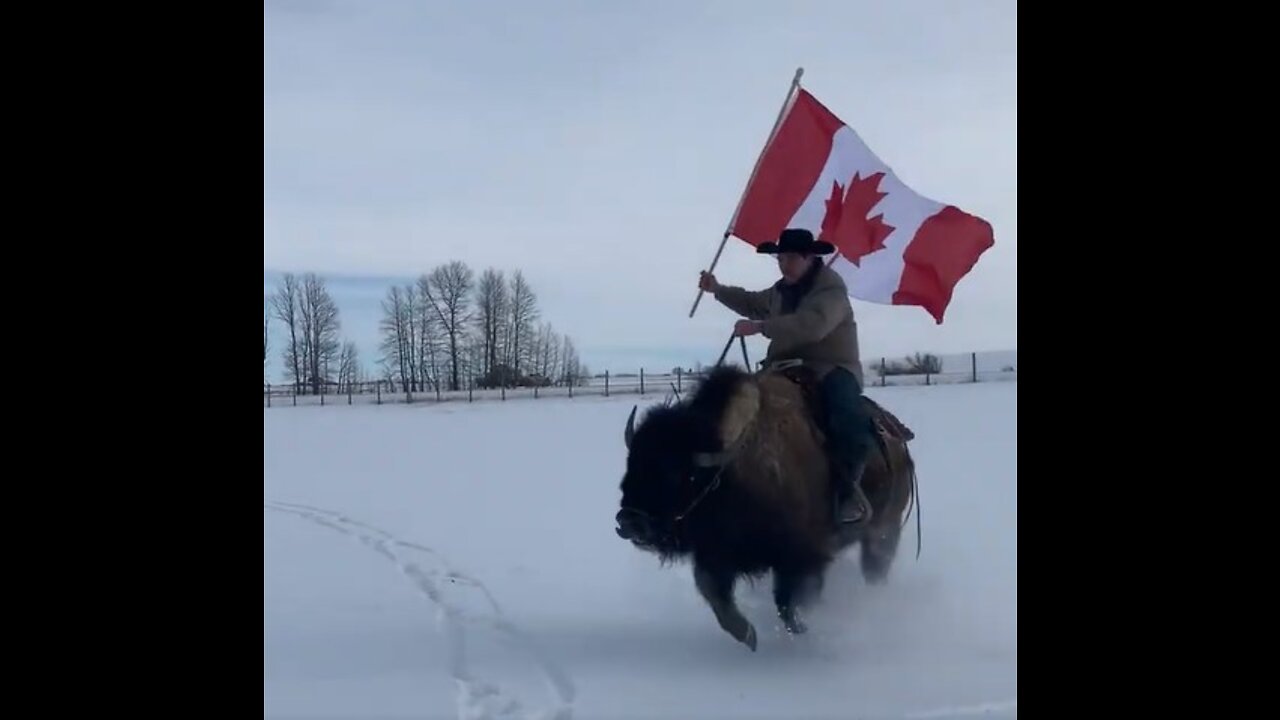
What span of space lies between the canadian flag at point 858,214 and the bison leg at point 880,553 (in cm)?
126

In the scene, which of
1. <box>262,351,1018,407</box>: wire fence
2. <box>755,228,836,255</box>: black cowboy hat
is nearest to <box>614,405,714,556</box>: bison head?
<box>755,228,836,255</box>: black cowboy hat

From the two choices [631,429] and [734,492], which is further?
[631,429]

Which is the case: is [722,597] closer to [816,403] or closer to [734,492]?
[734,492]

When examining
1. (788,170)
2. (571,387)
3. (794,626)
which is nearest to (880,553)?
A: (794,626)

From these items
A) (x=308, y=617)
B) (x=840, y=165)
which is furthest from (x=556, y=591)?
(x=840, y=165)

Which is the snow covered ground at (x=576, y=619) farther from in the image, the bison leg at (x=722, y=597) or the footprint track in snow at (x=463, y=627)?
the bison leg at (x=722, y=597)

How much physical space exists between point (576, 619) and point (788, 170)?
285 centimetres

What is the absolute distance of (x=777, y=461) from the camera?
5.69m

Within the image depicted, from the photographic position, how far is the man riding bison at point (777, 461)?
5.50m

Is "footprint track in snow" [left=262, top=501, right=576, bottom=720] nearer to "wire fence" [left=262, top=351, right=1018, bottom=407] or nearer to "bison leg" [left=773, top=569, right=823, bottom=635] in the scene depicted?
"bison leg" [left=773, top=569, right=823, bottom=635]
